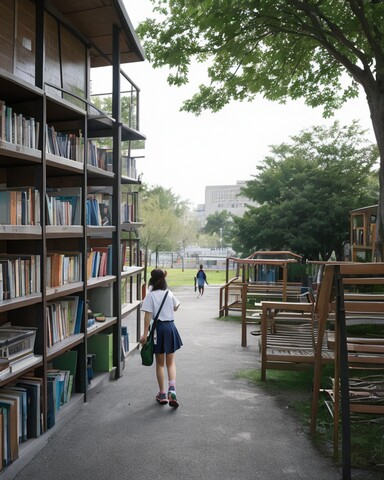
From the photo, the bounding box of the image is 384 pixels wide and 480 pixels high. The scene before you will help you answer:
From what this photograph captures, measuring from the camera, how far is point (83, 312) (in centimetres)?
493

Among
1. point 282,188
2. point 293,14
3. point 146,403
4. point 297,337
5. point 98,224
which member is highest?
point 293,14

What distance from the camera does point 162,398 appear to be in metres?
4.82

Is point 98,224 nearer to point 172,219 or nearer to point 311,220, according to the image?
point 311,220

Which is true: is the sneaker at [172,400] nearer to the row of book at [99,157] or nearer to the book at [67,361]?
the book at [67,361]

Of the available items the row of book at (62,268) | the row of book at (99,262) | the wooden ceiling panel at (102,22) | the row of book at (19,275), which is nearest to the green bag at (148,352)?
the row of book at (62,268)

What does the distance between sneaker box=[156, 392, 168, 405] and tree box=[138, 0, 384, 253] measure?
5595 mm

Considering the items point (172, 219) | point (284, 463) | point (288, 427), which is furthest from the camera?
point (172, 219)

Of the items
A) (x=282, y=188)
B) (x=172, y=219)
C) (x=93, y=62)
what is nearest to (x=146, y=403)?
(x=93, y=62)

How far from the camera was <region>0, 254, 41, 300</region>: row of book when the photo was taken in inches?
137

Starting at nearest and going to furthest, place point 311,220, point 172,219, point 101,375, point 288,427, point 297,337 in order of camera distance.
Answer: point 288,427, point 101,375, point 297,337, point 311,220, point 172,219

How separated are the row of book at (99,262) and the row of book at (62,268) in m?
0.47

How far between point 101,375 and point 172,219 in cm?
3222

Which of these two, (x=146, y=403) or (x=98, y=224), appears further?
(x=98, y=224)

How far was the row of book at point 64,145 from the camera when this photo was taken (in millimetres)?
4375
